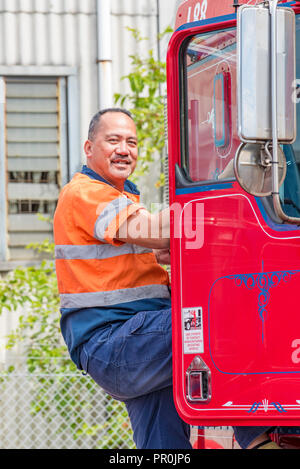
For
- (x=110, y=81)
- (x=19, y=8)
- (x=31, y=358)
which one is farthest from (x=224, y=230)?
(x=19, y=8)

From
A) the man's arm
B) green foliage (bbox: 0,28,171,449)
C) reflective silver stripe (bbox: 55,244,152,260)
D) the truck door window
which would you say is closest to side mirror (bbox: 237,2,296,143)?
the truck door window

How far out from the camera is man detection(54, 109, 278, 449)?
336 cm

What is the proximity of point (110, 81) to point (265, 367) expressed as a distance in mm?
5163

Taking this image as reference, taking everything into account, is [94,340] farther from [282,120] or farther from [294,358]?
[282,120]

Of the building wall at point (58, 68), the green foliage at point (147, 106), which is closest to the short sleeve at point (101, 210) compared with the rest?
the green foliage at point (147, 106)

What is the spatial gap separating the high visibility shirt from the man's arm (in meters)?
0.04

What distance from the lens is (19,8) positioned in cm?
766

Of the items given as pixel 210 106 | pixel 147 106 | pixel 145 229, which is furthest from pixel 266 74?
pixel 147 106

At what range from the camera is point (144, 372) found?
3.37 m

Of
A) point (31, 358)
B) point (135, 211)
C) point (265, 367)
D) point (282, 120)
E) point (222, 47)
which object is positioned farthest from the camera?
point (31, 358)

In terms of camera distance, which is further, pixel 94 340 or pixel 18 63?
pixel 18 63

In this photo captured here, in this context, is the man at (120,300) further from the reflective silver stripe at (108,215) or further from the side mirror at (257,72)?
the side mirror at (257,72)

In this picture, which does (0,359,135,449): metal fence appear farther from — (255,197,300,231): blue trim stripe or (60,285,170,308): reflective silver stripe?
(255,197,300,231): blue trim stripe

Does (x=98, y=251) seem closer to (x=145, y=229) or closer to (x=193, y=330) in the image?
(x=145, y=229)
